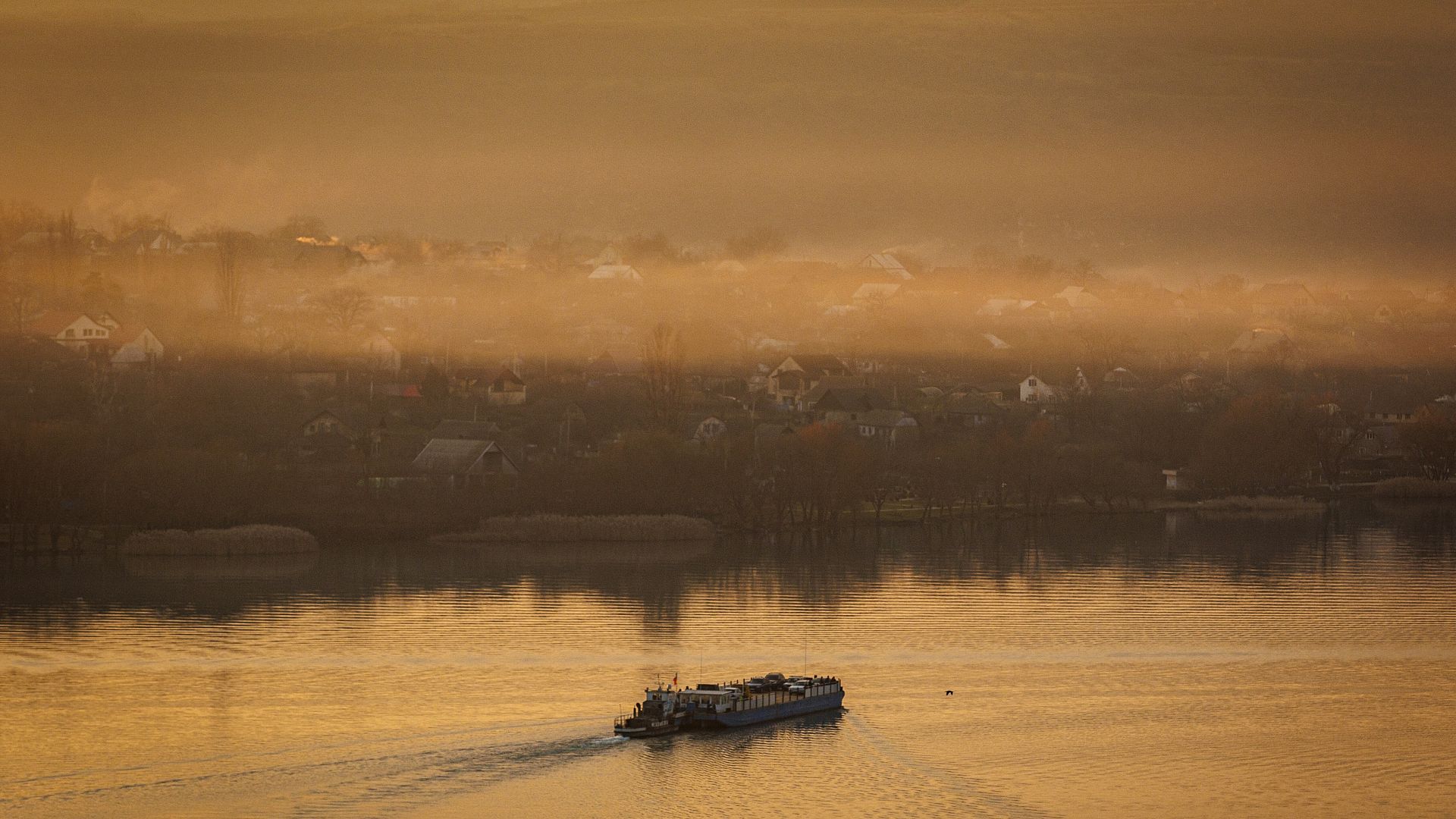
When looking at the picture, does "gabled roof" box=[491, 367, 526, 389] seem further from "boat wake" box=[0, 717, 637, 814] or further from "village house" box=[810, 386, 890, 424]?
"boat wake" box=[0, 717, 637, 814]

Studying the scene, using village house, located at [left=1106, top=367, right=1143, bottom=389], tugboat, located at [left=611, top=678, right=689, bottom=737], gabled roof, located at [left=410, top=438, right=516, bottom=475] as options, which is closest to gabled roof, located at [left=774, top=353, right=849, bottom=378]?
village house, located at [left=1106, top=367, right=1143, bottom=389]

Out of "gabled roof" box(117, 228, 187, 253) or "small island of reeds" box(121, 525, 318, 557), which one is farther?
"gabled roof" box(117, 228, 187, 253)

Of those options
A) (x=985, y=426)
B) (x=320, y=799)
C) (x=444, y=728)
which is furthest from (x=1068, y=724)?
(x=985, y=426)

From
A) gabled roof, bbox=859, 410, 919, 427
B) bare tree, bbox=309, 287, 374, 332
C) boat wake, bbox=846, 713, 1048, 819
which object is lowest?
boat wake, bbox=846, 713, 1048, 819

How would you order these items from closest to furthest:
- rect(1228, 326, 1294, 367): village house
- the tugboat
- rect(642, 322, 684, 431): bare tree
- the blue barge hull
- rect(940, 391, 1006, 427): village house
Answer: the tugboat, the blue barge hull, rect(642, 322, 684, 431): bare tree, rect(940, 391, 1006, 427): village house, rect(1228, 326, 1294, 367): village house

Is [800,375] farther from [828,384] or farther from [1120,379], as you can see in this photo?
[1120,379]

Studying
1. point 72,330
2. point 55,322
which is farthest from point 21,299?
point 72,330

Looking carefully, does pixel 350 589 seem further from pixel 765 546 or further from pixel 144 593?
pixel 765 546

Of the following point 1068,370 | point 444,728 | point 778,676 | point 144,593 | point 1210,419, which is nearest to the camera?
point 444,728
